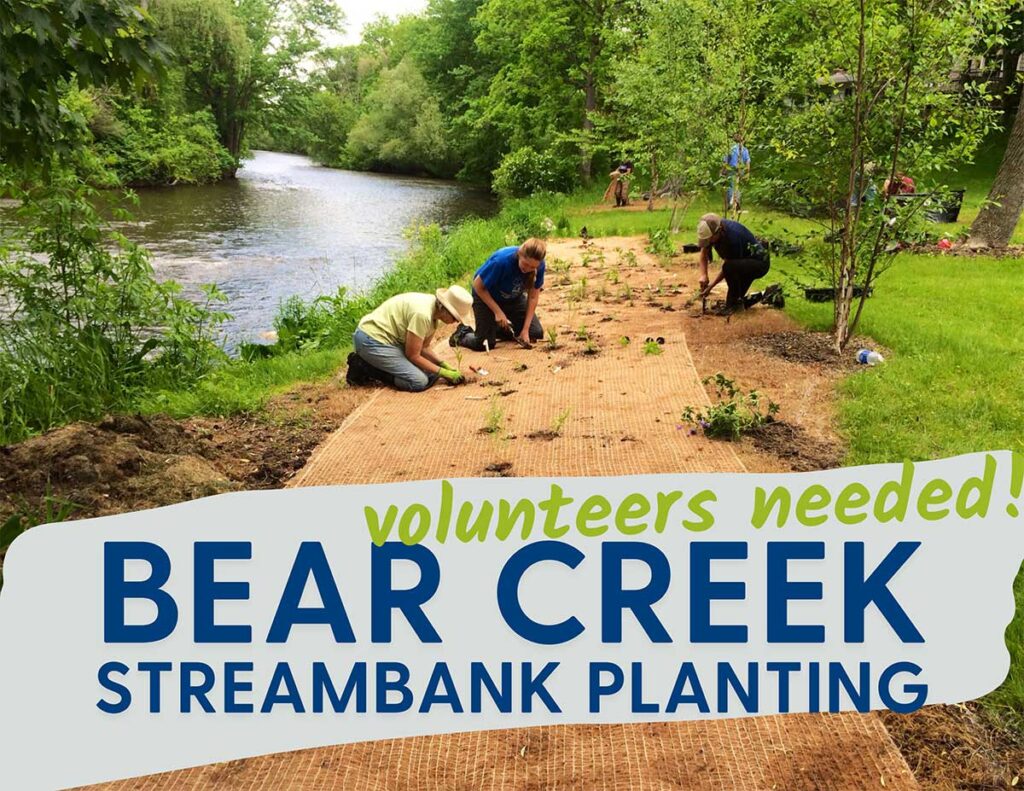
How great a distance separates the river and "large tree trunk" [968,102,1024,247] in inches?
350

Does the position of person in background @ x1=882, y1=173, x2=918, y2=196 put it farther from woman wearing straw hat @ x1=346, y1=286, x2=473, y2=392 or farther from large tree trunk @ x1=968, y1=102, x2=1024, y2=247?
large tree trunk @ x1=968, y1=102, x2=1024, y2=247

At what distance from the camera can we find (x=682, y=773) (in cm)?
224

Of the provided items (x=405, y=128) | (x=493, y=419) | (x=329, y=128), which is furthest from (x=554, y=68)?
(x=329, y=128)

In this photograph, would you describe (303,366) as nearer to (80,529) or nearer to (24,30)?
(24,30)

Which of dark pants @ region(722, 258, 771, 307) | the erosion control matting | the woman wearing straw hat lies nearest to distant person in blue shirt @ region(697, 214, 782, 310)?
dark pants @ region(722, 258, 771, 307)

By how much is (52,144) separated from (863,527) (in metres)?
4.04

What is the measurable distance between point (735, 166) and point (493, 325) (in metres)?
2.92

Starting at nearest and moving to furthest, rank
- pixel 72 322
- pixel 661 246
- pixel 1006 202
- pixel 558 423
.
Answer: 1. pixel 558 423
2. pixel 72 322
3. pixel 1006 202
4. pixel 661 246

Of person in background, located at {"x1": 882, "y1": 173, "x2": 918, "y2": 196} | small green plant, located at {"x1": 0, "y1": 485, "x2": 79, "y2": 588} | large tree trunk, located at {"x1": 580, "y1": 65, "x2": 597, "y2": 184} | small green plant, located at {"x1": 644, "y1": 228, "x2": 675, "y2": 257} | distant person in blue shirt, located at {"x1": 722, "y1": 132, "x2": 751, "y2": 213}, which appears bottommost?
small green plant, located at {"x1": 0, "y1": 485, "x2": 79, "y2": 588}

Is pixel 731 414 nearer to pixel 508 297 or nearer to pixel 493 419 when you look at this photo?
pixel 493 419

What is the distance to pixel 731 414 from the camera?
175 inches

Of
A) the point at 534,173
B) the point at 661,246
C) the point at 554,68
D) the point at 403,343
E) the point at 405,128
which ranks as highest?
the point at 554,68

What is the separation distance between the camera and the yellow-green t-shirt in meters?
5.70

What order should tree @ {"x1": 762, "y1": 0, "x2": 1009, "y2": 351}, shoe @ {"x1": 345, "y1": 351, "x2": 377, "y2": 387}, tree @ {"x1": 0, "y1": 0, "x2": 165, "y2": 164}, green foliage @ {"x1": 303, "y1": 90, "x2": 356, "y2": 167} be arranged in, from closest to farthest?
tree @ {"x1": 0, "y1": 0, "x2": 165, "y2": 164} < tree @ {"x1": 762, "y1": 0, "x2": 1009, "y2": 351} < shoe @ {"x1": 345, "y1": 351, "x2": 377, "y2": 387} < green foliage @ {"x1": 303, "y1": 90, "x2": 356, "y2": 167}
